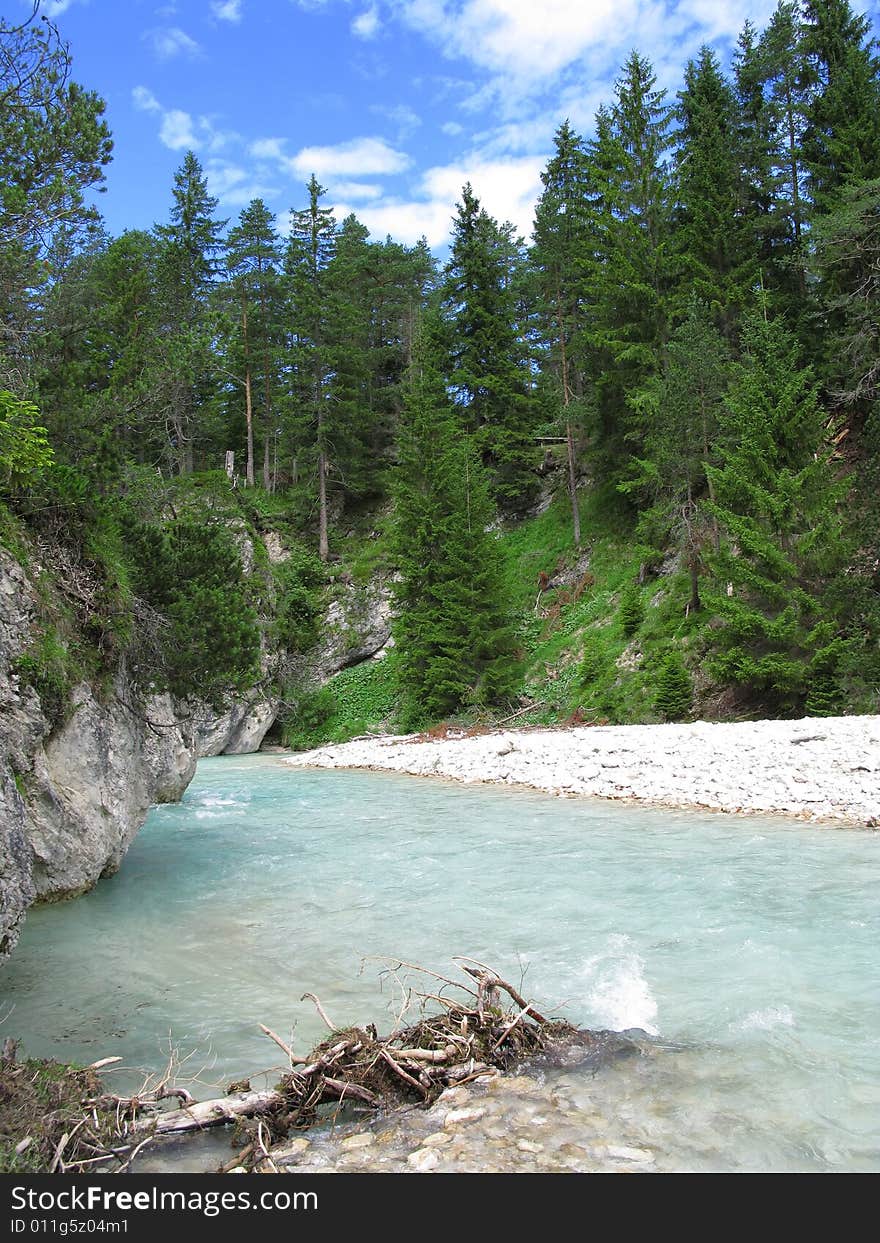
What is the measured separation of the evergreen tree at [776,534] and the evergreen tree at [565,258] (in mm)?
10753

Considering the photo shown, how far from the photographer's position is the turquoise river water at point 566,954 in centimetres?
374

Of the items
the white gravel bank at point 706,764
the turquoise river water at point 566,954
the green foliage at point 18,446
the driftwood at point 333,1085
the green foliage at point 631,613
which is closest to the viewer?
the driftwood at point 333,1085

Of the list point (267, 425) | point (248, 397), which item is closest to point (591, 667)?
point (248, 397)

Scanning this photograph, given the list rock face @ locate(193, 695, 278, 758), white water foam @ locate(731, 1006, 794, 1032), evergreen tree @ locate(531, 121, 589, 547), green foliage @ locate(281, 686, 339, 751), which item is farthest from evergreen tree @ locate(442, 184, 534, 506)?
white water foam @ locate(731, 1006, 794, 1032)

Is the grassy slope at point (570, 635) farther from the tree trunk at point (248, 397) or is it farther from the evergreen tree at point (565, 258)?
the tree trunk at point (248, 397)

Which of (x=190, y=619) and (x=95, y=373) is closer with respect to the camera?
(x=190, y=619)

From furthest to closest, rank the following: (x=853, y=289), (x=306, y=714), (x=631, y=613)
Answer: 1. (x=306, y=714)
2. (x=631, y=613)
3. (x=853, y=289)

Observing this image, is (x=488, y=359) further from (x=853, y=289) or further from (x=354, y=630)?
(x=853, y=289)

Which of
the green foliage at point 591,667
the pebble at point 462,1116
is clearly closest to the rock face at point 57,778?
the pebble at point 462,1116

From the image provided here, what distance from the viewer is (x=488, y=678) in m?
24.5

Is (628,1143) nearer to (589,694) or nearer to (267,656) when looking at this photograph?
(589,694)

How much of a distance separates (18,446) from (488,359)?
31337 mm

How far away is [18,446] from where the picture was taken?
620 cm
